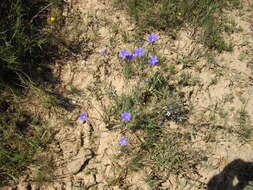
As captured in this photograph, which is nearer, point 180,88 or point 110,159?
point 110,159

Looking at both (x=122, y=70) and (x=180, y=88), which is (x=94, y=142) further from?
(x=180, y=88)

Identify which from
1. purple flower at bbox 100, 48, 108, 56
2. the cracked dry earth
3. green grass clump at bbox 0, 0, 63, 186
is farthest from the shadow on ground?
purple flower at bbox 100, 48, 108, 56

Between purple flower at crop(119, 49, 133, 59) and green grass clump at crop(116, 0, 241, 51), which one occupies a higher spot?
green grass clump at crop(116, 0, 241, 51)

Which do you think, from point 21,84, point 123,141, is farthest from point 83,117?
point 21,84

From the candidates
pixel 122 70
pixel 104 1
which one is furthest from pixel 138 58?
pixel 104 1

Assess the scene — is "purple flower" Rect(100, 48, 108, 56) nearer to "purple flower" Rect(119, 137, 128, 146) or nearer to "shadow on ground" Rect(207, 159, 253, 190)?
"purple flower" Rect(119, 137, 128, 146)

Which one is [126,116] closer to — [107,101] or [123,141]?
[123,141]

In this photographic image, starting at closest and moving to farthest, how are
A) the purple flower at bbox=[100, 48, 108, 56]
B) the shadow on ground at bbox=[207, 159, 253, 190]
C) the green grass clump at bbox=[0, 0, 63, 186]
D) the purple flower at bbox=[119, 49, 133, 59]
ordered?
the green grass clump at bbox=[0, 0, 63, 186]
the shadow on ground at bbox=[207, 159, 253, 190]
the purple flower at bbox=[119, 49, 133, 59]
the purple flower at bbox=[100, 48, 108, 56]

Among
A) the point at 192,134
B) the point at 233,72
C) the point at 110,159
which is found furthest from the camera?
the point at 233,72
